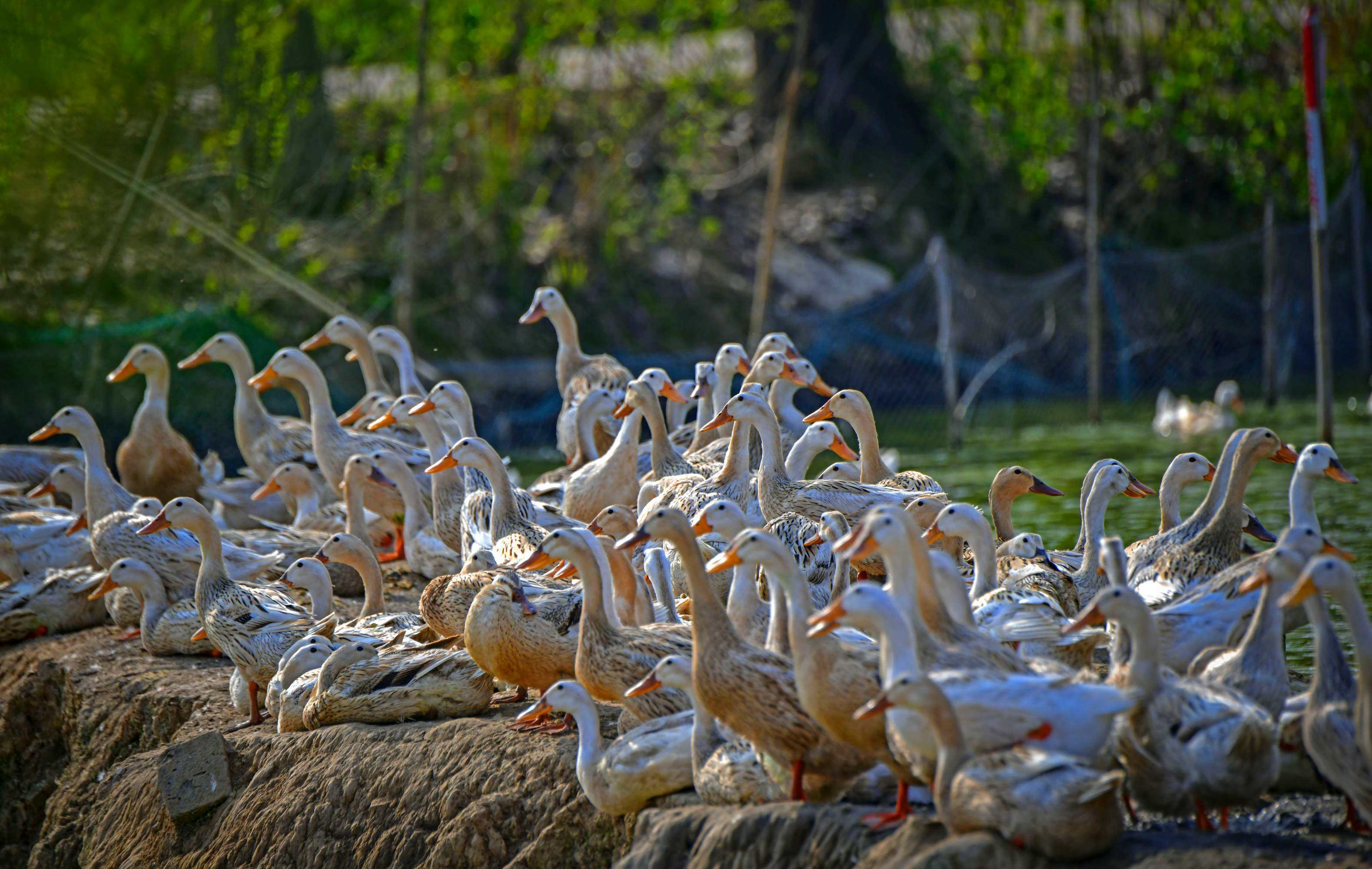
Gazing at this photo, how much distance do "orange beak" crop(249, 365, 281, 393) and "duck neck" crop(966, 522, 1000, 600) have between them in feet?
21.3

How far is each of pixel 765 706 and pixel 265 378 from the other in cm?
709

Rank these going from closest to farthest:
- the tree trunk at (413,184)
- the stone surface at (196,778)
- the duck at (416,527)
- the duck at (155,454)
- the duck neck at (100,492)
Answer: the stone surface at (196,778) → the duck at (416,527) → the duck neck at (100,492) → the duck at (155,454) → the tree trunk at (413,184)

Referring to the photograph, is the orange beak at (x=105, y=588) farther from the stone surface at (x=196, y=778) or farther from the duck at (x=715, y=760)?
the duck at (x=715, y=760)

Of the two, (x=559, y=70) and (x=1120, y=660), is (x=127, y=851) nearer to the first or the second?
(x=1120, y=660)

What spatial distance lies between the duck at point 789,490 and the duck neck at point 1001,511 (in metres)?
0.55

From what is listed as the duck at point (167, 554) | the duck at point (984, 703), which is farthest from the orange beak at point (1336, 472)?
the duck at point (167, 554)

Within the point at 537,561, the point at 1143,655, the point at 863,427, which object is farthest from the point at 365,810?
the point at 863,427

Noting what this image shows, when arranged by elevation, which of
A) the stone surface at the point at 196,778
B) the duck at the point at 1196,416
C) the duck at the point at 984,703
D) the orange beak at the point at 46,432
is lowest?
the stone surface at the point at 196,778

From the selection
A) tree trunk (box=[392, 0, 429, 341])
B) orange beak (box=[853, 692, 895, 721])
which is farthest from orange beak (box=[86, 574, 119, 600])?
tree trunk (box=[392, 0, 429, 341])

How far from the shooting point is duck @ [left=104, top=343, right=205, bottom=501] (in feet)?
35.0

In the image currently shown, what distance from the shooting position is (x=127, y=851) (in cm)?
634

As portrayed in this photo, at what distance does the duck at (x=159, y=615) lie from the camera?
757cm

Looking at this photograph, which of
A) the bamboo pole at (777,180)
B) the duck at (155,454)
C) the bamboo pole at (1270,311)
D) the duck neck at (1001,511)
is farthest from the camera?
the bamboo pole at (1270,311)

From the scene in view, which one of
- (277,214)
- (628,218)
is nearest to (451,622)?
(277,214)
